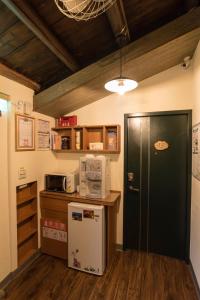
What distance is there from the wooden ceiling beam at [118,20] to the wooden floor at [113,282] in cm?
271

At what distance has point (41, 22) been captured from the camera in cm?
162

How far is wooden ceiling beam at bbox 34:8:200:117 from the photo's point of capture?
178 cm

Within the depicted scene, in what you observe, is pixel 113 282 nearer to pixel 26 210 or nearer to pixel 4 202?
pixel 26 210

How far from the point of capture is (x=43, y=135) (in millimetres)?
2605

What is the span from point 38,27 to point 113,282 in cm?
277

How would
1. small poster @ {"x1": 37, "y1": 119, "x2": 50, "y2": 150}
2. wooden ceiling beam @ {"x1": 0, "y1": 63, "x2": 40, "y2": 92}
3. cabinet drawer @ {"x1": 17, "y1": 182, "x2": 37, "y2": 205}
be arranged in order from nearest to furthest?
wooden ceiling beam @ {"x1": 0, "y1": 63, "x2": 40, "y2": 92}
cabinet drawer @ {"x1": 17, "y1": 182, "x2": 37, "y2": 205}
small poster @ {"x1": 37, "y1": 119, "x2": 50, "y2": 150}

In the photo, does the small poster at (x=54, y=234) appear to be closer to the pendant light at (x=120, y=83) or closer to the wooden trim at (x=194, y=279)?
the wooden trim at (x=194, y=279)

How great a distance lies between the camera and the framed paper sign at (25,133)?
2.11 m

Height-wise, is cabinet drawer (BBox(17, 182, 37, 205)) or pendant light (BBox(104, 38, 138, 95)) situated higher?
pendant light (BBox(104, 38, 138, 95))

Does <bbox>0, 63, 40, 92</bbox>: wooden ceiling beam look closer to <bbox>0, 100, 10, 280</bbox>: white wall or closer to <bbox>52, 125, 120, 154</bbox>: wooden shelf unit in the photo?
<bbox>0, 100, 10, 280</bbox>: white wall

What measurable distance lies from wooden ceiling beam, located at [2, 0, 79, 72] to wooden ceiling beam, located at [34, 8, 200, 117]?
256mm

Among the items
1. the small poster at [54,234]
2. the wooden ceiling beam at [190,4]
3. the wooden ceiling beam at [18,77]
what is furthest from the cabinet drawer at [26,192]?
the wooden ceiling beam at [190,4]

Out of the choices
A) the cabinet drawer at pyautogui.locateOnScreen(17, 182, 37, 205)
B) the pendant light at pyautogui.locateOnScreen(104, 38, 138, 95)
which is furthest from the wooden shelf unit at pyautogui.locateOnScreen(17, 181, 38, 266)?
the pendant light at pyautogui.locateOnScreen(104, 38, 138, 95)

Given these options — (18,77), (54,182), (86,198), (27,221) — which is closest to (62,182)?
(54,182)
